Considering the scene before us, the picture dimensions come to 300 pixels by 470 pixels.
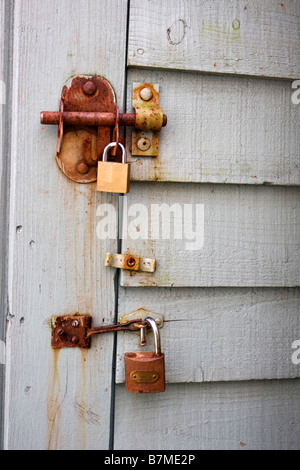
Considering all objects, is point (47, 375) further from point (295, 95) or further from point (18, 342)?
point (295, 95)

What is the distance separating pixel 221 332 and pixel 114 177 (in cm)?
43

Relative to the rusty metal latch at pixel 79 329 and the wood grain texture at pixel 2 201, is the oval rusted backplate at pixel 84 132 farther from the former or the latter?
the rusty metal latch at pixel 79 329

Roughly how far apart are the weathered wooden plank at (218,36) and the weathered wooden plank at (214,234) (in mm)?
263

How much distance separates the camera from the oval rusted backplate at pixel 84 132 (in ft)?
3.08

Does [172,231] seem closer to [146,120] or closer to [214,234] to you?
[214,234]

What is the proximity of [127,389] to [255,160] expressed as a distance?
57 cm

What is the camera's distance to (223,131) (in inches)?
39.6

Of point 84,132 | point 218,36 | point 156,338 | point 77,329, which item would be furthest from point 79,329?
point 218,36

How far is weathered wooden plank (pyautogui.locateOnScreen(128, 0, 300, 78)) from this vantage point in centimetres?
95

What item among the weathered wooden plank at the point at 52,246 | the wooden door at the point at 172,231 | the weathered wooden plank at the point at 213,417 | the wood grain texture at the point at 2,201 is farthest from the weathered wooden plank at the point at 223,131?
the weathered wooden plank at the point at 213,417

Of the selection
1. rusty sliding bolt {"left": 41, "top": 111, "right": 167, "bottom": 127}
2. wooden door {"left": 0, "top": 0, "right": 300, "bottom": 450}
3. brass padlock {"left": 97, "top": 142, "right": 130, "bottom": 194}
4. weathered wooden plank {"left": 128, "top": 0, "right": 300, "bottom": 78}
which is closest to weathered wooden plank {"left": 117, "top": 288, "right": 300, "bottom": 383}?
wooden door {"left": 0, "top": 0, "right": 300, "bottom": 450}

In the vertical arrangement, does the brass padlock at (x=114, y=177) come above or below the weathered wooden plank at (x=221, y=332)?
above

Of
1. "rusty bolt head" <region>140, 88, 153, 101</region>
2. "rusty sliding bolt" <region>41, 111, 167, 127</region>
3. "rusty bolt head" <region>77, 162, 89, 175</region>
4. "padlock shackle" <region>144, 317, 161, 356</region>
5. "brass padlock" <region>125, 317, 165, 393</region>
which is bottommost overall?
"brass padlock" <region>125, 317, 165, 393</region>

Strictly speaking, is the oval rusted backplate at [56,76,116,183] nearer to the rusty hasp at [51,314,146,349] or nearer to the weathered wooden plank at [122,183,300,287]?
the weathered wooden plank at [122,183,300,287]
